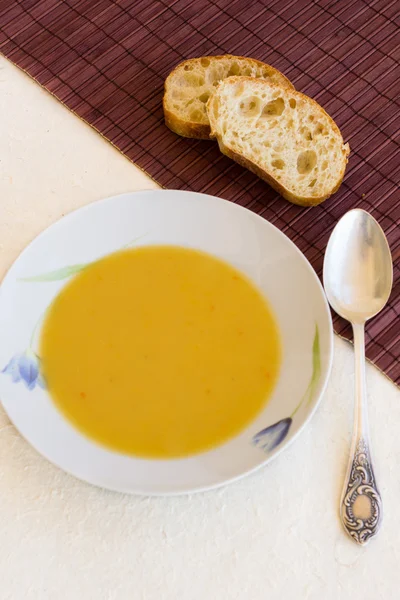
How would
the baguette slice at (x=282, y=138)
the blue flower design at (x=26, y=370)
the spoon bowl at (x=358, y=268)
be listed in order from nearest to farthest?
the blue flower design at (x=26, y=370) < the spoon bowl at (x=358, y=268) < the baguette slice at (x=282, y=138)

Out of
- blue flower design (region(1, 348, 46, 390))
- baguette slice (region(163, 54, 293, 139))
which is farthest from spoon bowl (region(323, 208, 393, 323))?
blue flower design (region(1, 348, 46, 390))

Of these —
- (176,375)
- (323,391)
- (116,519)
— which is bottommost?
(116,519)

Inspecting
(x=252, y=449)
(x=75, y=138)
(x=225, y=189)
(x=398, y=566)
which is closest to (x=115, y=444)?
(x=252, y=449)

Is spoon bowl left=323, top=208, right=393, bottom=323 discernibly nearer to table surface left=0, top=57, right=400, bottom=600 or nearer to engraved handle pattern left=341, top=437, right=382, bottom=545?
table surface left=0, top=57, right=400, bottom=600

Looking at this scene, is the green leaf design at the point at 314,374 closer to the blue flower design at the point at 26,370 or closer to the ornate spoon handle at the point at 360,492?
the ornate spoon handle at the point at 360,492

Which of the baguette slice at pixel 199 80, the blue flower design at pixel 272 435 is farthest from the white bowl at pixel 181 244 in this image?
the baguette slice at pixel 199 80

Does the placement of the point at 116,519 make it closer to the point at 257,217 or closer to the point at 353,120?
the point at 257,217
